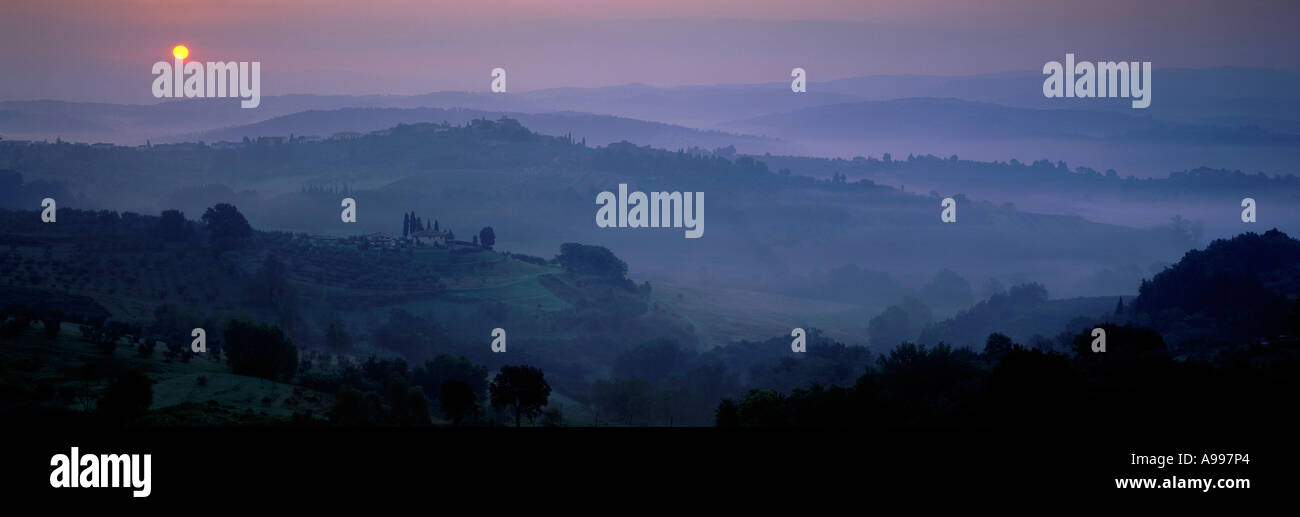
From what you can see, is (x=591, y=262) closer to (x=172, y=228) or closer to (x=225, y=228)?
(x=225, y=228)

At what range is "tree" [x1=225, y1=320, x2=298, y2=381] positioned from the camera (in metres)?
57.7

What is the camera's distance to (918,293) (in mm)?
191375

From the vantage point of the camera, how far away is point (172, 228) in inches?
4592

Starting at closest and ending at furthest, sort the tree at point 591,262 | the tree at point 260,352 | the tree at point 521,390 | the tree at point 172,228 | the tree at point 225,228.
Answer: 1. the tree at point 521,390
2. the tree at point 260,352
3. the tree at point 172,228
4. the tree at point 225,228
5. the tree at point 591,262

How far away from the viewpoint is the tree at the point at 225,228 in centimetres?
11894

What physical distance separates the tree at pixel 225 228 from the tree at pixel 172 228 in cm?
310

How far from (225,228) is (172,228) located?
645cm

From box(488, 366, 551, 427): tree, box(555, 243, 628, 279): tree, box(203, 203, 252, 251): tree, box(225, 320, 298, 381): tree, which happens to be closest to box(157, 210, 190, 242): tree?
box(203, 203, 252, 251): tree

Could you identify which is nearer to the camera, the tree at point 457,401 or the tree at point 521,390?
the tree at point 457,401

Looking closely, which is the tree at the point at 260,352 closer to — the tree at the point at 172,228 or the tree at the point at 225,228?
the tree at the point at 225,228

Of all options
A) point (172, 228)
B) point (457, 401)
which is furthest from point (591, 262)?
point (457, 401)

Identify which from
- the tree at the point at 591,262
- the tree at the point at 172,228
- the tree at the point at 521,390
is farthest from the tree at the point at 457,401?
the tree at the point at 591,262

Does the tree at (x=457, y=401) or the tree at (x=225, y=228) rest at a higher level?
the tree at (x=225, y=228)
